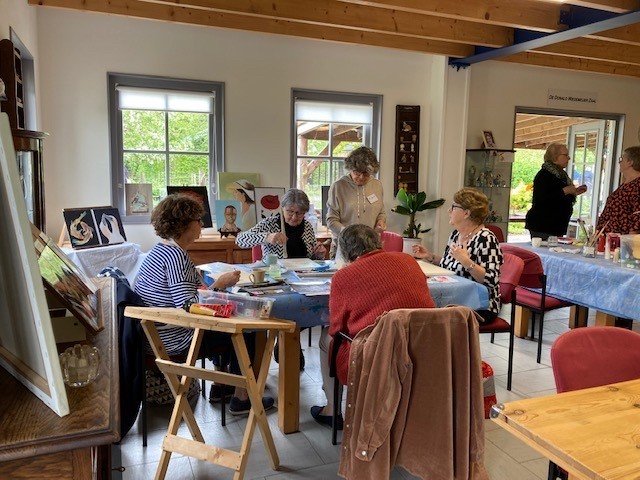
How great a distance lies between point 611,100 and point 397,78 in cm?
336

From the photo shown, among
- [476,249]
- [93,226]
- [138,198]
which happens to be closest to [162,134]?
[138,198]

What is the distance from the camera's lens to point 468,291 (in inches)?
111

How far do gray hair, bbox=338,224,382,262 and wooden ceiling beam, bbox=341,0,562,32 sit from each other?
2.50 m

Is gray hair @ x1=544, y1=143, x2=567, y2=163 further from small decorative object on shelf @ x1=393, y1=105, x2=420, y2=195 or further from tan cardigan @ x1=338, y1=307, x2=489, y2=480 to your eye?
tan cardigan @ x1=338, y1=307, x2=489, y2=480

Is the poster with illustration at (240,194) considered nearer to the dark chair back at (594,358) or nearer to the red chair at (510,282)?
the red chair at (510,282)

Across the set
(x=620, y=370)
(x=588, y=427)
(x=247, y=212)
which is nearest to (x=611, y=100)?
(x=247, y=212)

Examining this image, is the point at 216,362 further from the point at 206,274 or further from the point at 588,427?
the point at 588,427

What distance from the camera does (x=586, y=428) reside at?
1235mm

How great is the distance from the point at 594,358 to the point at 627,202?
277 centimetres

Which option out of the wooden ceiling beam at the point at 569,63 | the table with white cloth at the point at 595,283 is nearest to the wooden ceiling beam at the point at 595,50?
the wooden ceiling beam at the point at 569,63

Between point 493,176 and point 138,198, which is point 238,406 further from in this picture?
point 493,176

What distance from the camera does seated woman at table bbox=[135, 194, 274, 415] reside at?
2.36 metres

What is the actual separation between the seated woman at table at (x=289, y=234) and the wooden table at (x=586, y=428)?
2205mm

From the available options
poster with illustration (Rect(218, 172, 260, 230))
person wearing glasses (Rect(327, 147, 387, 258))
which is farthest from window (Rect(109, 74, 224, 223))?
person wearing glasses (Rect(327, 147, 387, 258))
